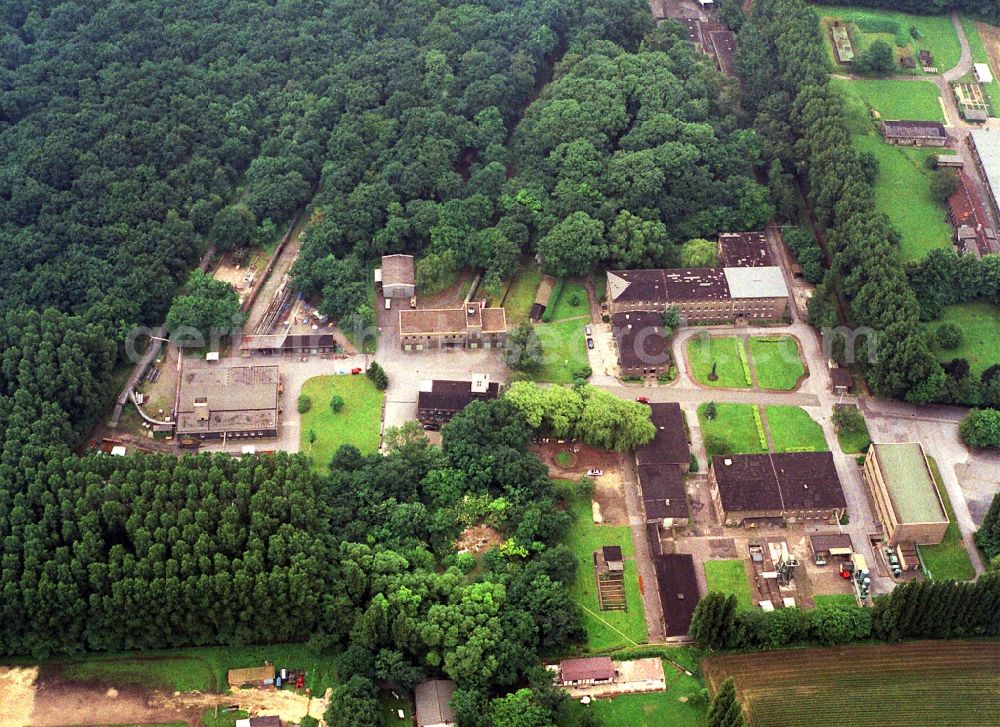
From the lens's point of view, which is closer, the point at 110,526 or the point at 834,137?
the point at 110,526

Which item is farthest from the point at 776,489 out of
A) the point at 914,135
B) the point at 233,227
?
the point at 233,227

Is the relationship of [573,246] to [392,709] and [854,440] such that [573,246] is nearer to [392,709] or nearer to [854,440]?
[854,440]

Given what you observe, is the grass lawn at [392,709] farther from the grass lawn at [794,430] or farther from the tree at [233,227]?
the tree at [233,227]

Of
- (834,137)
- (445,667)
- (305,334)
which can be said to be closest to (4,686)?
(445,667)

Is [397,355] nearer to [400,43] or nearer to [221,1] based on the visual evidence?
[400,43]

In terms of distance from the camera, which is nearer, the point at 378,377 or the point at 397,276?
the point at 378,377

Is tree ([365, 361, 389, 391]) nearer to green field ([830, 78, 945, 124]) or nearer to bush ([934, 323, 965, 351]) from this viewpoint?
bush ([934, 323, 965, 351])
